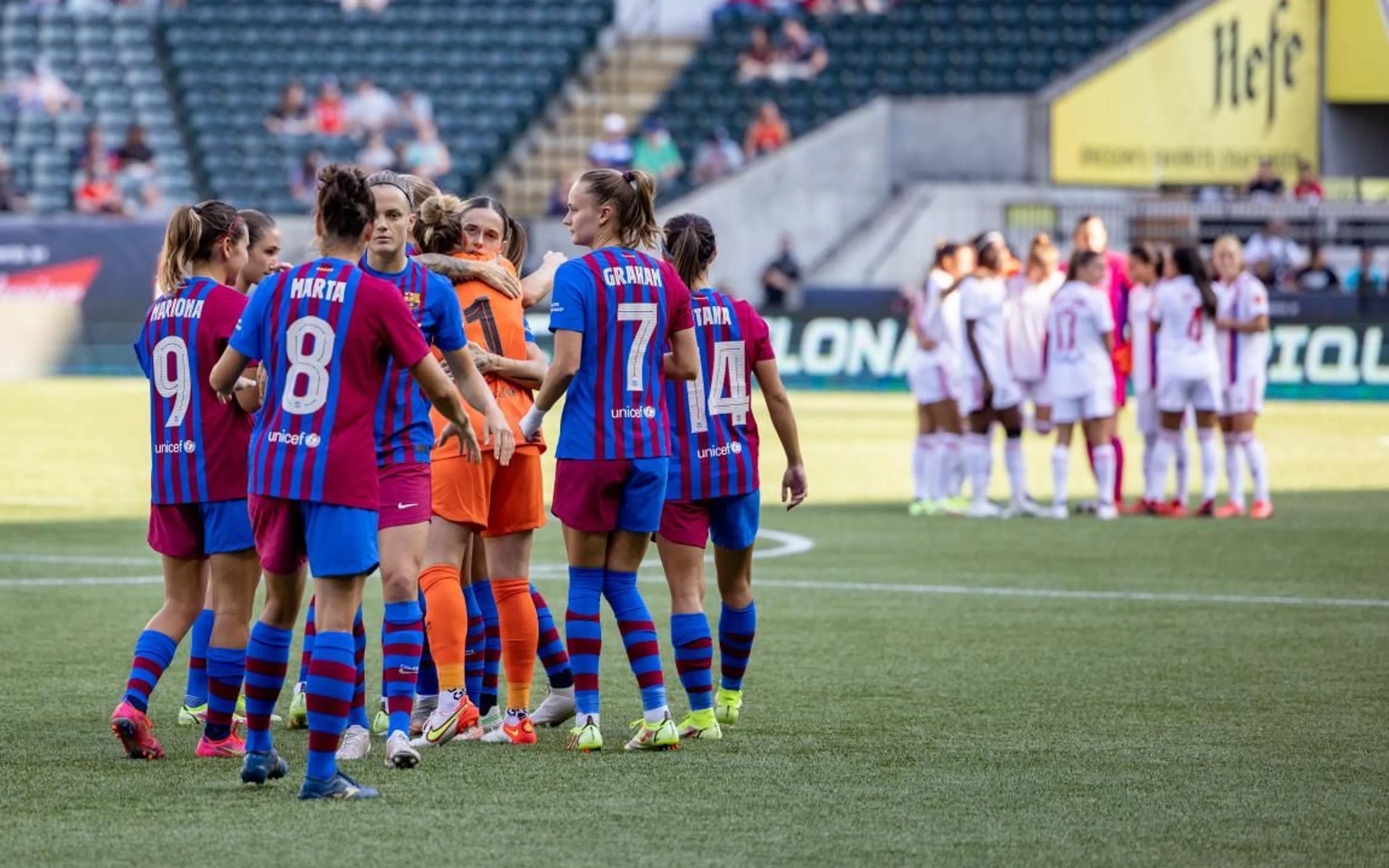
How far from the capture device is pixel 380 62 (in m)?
37.4

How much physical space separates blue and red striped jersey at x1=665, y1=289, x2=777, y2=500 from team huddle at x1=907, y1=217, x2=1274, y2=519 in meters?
7.93

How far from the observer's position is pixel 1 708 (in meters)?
7.85

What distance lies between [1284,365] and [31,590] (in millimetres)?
19596

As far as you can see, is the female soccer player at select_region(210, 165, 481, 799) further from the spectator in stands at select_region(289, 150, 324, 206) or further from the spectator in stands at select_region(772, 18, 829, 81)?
the spectator in stands at select_region(772, 18, 829, 81)

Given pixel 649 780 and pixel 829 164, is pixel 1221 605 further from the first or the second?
pixel 829 164

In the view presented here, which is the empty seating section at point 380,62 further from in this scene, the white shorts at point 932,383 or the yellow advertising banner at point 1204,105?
the white shorts at point 932,383

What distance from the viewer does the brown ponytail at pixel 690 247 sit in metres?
7.48

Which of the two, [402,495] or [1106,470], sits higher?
[402,495]

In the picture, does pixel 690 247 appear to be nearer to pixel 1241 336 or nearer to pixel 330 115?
pixel 1241 336

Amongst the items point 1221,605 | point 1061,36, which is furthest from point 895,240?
point 1221,605

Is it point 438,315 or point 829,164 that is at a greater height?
point 829,164

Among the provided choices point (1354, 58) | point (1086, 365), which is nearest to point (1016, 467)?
point (1086, 365)

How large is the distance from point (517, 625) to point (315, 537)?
58.7 inches

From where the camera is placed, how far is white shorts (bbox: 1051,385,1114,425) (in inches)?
608
